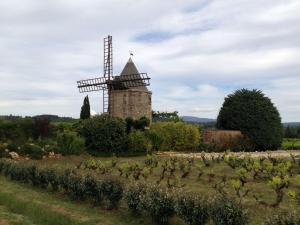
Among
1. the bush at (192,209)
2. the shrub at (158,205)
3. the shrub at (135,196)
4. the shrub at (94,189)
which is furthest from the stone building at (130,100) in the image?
the bush at (192,209)

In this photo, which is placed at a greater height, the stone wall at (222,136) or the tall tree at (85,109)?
the tall tree at (85,109)

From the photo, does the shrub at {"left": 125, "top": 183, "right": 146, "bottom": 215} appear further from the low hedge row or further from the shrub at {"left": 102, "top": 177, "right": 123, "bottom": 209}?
the shrub at {"left": 102, "top": 177, "right": 123, "bottom": 209}

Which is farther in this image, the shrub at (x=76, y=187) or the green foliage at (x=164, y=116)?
the green foliage at (x=164, y=116)

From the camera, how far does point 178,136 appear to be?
114 feet

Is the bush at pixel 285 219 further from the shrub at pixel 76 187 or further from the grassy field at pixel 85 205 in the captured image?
the shrub at pixel 76 187

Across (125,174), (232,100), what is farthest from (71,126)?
(125,174)

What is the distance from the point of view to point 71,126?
37.3 metres

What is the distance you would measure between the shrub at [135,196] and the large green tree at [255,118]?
2262cm

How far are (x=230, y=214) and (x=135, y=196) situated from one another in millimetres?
3483

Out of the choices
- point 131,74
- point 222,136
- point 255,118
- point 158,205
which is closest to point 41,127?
point 131,74

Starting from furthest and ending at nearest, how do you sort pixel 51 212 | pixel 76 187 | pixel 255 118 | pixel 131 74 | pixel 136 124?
pixel 131 74
pixel 136 124
pixel 255 118
pixel 76 187
pixel 51 212

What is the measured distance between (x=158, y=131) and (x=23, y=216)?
68.5 feet

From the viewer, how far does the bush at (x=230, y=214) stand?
385 inches

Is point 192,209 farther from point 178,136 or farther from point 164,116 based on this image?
point 164,116
